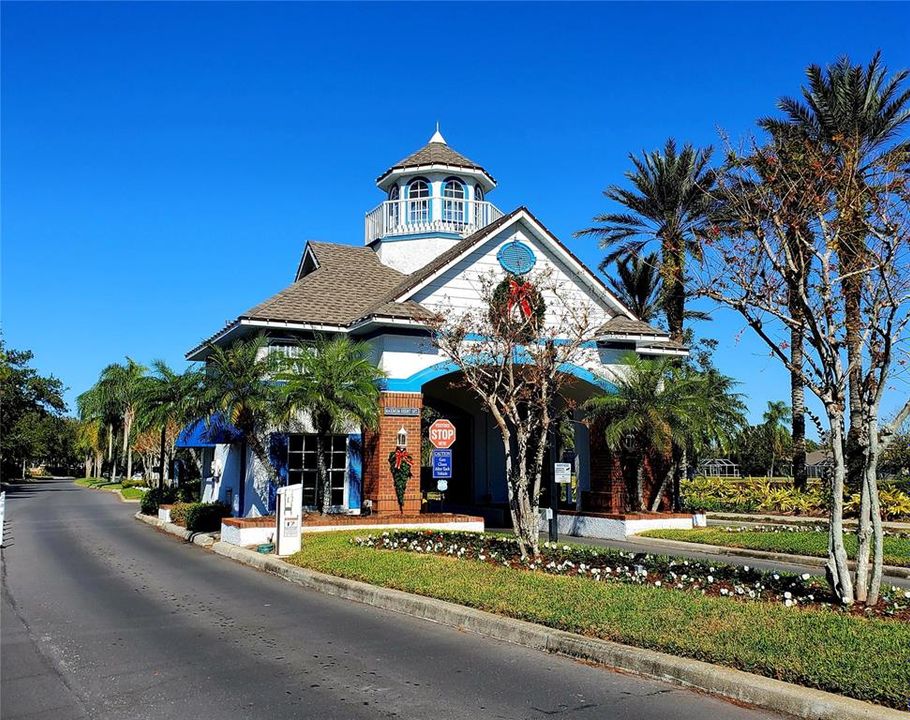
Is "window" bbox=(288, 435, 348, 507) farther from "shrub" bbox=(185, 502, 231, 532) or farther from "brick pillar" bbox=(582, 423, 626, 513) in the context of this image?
"brick pillar" bbox=(582, 423, 626, 513)

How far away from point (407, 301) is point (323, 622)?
1327 cm

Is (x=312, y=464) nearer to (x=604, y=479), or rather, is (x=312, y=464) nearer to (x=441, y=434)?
(x=441, y=434)

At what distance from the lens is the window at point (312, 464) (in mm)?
23016

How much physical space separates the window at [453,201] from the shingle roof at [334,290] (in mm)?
3024

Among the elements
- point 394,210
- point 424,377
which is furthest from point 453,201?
point 424,377

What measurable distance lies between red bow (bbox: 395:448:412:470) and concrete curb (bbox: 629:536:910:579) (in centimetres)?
615

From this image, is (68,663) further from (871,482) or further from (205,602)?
(871,482)

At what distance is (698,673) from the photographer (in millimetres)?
7301

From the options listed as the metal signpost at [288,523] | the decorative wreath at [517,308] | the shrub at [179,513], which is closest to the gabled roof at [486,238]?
the decorative wreath at [517,308]

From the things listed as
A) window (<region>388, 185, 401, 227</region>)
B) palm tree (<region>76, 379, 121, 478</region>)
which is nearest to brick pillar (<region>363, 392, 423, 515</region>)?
window (<region>388, 185, 401, 227</region>)

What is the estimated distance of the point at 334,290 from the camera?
2594 centimetres

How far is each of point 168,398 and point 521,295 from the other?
11.4m

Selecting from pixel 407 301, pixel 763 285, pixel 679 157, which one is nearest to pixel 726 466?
pixel 679 157

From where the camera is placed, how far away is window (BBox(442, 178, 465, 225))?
98.4ft
